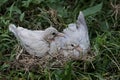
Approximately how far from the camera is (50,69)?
4000mm

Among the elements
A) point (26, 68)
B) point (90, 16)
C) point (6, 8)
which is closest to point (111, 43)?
point (90, 16)

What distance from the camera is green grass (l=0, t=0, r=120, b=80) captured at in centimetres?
397

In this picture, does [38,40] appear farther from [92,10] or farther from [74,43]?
[92,10]

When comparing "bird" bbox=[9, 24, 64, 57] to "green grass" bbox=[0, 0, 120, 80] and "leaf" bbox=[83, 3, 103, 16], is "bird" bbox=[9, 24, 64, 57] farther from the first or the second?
"leaf" bbox=[83, 3, 103, 16]

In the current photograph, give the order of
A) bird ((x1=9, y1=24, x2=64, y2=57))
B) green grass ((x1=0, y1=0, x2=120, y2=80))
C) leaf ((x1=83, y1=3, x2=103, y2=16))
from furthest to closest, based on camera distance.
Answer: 1. leaf ((x1=83, y1=3, x2=103, y2=16))
2. bird ((x1=9, y1=24, x2=64, y2=57))
3. green grass ((x1=0, y1=0, x2=120, y2=80))

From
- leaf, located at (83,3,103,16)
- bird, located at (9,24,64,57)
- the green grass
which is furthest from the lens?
leaf, located at (83,3,103,16)

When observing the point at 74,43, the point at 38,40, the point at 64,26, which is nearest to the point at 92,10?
the point at 64,26

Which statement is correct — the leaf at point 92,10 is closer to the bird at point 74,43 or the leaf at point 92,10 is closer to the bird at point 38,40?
the bird at point 74,43

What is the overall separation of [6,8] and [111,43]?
1.22 metres

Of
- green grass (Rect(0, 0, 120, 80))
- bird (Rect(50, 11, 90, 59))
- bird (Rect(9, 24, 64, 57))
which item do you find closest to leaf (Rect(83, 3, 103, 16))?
green grass (Rect(0, 0, 120, 80))

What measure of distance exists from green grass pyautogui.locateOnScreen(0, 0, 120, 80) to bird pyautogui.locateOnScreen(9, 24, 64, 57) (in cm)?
16

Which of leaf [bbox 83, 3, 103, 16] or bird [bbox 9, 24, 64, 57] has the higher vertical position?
leaf [bbox 83, 3, 103, 16]

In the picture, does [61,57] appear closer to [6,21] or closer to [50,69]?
[50,69]

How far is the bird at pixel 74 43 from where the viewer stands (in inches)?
160
